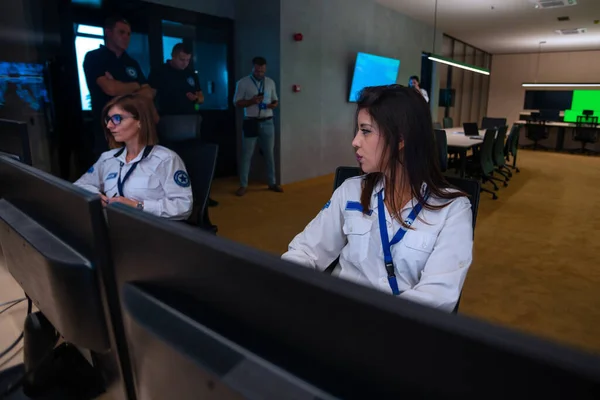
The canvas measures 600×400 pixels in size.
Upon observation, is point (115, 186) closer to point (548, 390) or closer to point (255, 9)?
point (548, 390)

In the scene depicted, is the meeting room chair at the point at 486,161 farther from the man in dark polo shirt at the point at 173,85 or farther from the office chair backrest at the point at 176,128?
the office chair backrest at the point at 176,128

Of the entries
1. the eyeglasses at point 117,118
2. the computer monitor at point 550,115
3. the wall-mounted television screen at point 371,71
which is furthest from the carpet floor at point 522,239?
the computer monitor at point 550,115

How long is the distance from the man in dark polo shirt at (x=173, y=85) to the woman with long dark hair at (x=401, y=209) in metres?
3.58

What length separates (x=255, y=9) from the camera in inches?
211

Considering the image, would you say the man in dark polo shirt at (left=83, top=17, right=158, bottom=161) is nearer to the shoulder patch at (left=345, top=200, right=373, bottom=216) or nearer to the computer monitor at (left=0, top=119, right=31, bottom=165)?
the computer monitor at (left=0, top=119, right=31, bottom=165)

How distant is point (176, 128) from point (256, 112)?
8.39ft

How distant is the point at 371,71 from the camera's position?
6738 mm

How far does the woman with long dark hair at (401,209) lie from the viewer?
3.76ft

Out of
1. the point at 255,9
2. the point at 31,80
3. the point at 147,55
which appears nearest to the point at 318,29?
the point at 255,9

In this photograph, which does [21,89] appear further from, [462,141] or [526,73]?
[526,73]

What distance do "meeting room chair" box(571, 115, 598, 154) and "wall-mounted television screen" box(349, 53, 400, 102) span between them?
529 cm

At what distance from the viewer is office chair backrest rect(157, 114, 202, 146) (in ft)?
8.22

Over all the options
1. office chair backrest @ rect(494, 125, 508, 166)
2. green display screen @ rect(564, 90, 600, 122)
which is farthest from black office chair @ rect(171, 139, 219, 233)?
green display screen @ rect(564, 90, 600, 122)

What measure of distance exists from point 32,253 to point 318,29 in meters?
5.70
